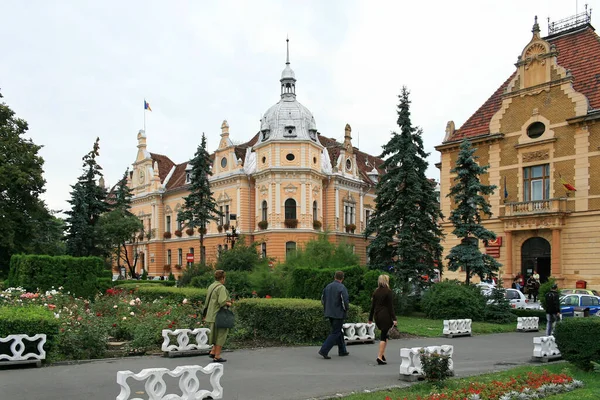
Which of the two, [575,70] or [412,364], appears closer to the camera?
[412,364]

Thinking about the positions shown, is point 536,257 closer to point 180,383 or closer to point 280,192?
point 280,192

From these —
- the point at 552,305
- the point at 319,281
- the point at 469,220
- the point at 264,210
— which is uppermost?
the point at 264,210

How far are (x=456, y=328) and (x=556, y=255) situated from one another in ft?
61.8

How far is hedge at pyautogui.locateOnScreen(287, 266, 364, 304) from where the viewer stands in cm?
2155

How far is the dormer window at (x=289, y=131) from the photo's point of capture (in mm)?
51906

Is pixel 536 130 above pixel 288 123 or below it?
below

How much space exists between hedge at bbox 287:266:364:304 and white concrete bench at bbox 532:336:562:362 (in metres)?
8.49

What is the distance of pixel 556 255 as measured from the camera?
1318 inches

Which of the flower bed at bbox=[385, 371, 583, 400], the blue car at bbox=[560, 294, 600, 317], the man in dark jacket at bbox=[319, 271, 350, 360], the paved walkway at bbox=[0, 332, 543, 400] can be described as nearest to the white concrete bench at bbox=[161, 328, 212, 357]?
the paved walkway at bbox=[0, 332, 543, 400]

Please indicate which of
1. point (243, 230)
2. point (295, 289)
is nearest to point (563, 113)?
point (295, 289)

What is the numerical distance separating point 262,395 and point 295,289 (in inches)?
548

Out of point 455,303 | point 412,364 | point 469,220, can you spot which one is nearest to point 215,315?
point 412,364

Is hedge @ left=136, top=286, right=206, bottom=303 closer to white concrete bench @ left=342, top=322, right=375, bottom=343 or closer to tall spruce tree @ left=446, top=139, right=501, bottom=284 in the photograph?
white concrete bench @ left=342, top=322, right=375, bottom=343

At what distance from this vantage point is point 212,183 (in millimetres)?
57156
